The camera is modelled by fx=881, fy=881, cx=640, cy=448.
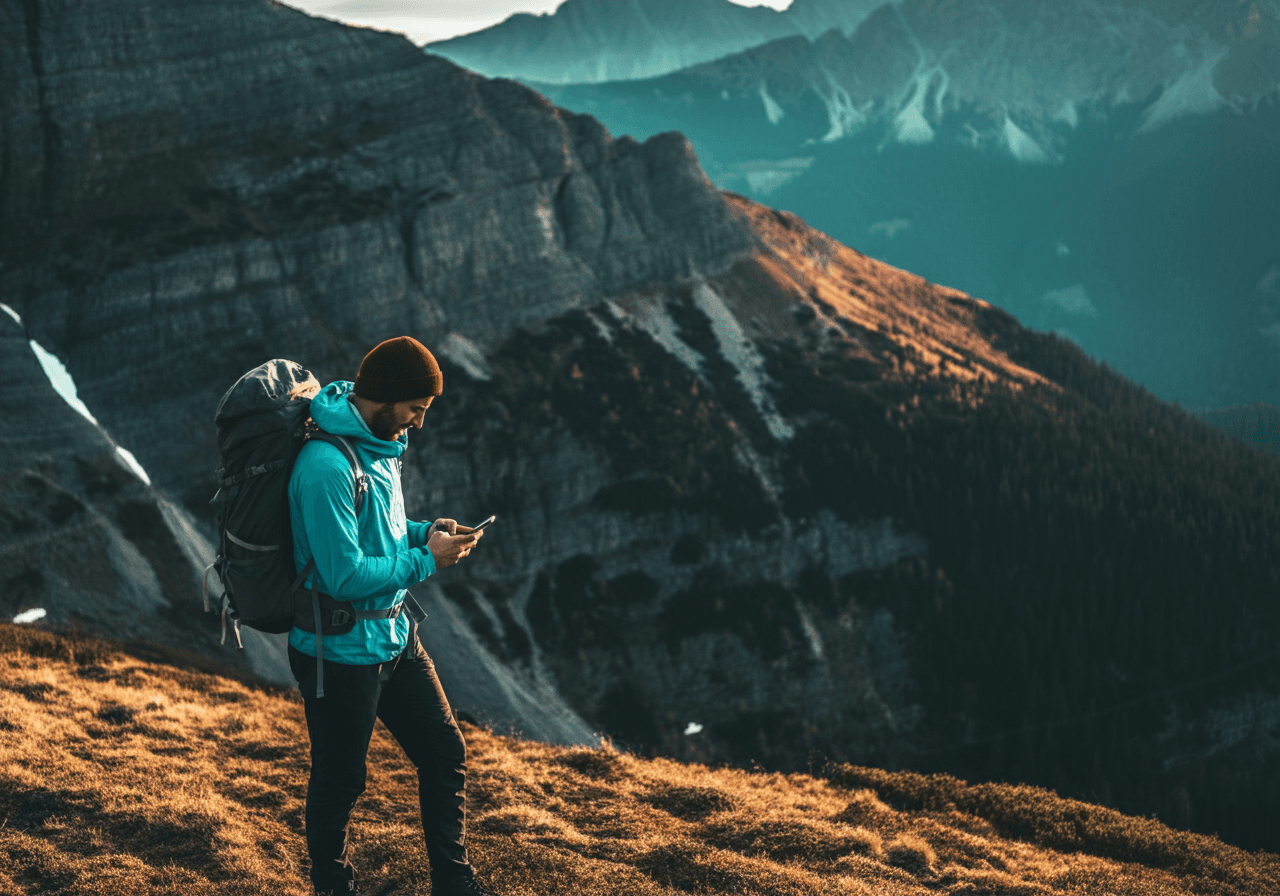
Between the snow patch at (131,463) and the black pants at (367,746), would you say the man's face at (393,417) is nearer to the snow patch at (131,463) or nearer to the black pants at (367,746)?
the black pants at (367,746)

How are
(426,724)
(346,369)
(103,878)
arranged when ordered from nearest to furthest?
(426,724) → (103,878) → (346,369)

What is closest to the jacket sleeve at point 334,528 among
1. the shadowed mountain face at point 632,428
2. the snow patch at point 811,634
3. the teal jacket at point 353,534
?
the teal jacket at point 353,534

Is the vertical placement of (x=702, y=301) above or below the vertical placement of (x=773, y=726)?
above

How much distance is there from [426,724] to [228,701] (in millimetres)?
11907

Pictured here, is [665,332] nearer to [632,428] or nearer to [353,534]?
[632,428]

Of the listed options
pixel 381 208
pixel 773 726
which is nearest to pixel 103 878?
pixel 773 726

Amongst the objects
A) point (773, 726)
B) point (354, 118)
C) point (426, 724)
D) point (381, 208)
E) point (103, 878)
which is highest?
point (354, 118)

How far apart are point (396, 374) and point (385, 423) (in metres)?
0.40

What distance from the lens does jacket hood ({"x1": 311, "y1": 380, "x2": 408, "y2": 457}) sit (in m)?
6.75

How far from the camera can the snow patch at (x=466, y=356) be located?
273 ft

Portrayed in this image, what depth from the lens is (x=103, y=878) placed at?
8117mm

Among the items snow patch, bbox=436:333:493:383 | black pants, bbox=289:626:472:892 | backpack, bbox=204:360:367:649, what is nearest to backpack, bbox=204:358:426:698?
backpack, bbox=204:360:367:649

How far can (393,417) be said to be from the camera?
6938mm

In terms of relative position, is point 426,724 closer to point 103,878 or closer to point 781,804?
point 103,878
